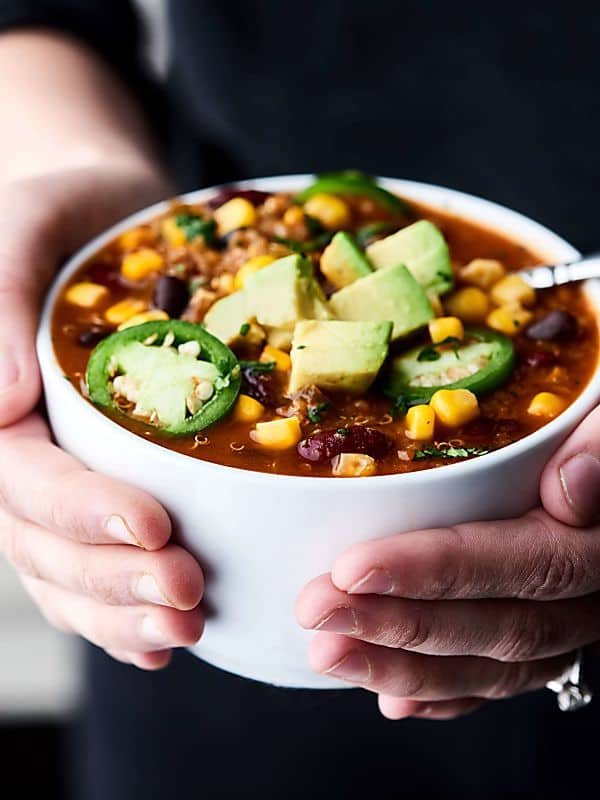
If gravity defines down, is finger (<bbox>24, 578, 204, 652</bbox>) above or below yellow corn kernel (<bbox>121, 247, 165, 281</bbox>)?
below

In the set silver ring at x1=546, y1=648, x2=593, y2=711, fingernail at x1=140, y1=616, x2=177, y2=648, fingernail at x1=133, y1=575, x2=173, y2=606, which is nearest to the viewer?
fingernail at x1=133, y1=575, x2=173, y2=606

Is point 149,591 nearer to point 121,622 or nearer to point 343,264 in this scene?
point 121,622

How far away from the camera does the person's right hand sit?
64.4 inches

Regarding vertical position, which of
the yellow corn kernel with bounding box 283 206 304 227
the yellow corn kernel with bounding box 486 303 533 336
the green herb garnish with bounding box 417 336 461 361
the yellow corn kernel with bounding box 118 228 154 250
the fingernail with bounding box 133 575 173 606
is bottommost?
the fingernail with bounding box 133 575 173 606

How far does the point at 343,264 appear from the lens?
1999mm

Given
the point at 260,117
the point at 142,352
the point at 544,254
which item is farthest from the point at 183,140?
the point at 142,352

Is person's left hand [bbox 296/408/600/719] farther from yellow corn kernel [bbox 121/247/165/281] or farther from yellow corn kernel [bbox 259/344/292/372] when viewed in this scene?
yellow corn kernel [bbox 121/247/165/281]

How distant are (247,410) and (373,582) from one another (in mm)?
360

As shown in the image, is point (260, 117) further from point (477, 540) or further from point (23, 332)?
point (477, 540)

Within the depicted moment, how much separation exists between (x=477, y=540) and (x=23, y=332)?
0.89m

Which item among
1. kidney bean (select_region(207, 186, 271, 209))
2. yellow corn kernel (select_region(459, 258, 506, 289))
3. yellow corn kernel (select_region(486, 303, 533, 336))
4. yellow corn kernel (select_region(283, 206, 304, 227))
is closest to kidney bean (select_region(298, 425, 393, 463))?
yellow corn kernel (select_region(486, 303, 533, 336))

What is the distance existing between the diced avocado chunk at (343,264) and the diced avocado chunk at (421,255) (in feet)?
0.19

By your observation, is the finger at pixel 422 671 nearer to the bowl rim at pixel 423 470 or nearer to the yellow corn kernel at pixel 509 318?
the bowl rim at pixel 423 470

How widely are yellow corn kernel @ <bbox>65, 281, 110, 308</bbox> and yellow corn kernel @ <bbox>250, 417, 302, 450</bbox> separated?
54 cm
